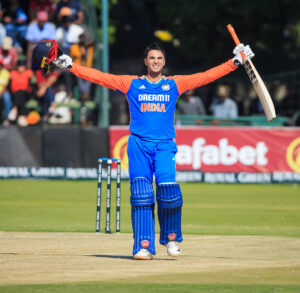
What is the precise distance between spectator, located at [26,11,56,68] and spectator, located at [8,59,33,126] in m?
0.61

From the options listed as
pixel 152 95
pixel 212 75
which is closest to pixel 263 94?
pixel 212 75

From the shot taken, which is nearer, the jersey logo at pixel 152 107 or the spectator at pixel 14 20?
the jersey logo at pixel 152 107

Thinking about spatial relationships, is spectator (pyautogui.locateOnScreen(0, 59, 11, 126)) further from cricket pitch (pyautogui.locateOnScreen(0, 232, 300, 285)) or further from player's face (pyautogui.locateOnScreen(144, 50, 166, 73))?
player's face (pyautogui.locateOnScreen(144, 50, 166, 73))

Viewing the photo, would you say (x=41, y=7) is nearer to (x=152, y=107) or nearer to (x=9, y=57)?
(x=9, y=57)

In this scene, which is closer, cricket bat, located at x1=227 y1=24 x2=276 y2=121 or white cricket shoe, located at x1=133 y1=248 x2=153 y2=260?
white cricket shoe, located at x1=133 y1=248 x2=153 y2=260

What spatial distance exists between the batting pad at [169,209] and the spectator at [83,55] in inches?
572

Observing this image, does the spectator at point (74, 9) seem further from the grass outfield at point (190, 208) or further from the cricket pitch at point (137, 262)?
the cricket pitch at point (137, 262)

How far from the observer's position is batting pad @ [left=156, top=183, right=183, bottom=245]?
8.86 m

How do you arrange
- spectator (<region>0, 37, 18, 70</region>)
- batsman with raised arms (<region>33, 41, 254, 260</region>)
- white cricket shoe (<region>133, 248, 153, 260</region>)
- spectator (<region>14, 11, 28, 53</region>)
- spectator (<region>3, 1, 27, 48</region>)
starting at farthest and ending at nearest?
1. spectator (<region>14, 11, 28, 53</region>)
2. spectator (<region>3, 1, 27, 48</region>)
3. spectator (<region>0, 37, 18, 70</region>)
4. batsman with raised arms (<region>33, 41, 254, 260</region>)
5. white cricket shoe (<region>133, 248, 153, 260</region>)

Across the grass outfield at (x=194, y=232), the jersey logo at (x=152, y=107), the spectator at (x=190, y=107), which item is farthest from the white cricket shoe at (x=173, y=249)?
the spectator at (x=190, y=107)

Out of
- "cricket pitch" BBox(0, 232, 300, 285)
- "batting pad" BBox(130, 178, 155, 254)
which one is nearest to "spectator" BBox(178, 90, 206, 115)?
"cricket pitch" BBox(0, 232, 300, 285)

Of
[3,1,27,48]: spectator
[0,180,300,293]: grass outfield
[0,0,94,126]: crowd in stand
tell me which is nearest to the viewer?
[0,180,300,293]: grass outfield

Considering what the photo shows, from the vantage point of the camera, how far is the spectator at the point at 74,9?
2359 centimetres

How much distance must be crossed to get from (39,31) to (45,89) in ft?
5.47
